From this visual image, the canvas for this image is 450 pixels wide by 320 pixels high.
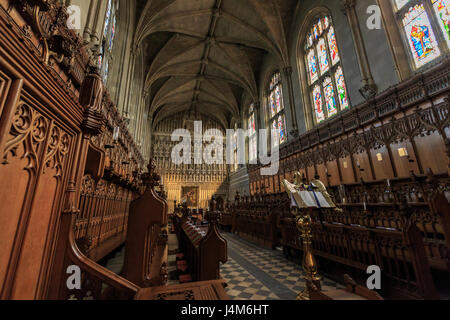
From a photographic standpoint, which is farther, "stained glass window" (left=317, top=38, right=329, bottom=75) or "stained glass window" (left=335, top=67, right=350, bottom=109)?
"stained glass window" (left=317, top=38, right=329, bottom=75)

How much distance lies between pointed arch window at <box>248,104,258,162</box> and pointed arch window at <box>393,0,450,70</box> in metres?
10.6

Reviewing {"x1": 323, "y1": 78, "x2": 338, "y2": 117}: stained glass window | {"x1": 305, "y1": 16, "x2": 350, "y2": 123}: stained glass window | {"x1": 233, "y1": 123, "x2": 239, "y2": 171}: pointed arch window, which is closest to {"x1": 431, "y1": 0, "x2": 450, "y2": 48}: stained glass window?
{"x1": 305, "y1": 16, "x2": 350, "y2": 123}: stained glass window

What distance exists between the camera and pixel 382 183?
5602mm

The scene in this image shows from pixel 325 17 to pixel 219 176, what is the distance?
1603cm

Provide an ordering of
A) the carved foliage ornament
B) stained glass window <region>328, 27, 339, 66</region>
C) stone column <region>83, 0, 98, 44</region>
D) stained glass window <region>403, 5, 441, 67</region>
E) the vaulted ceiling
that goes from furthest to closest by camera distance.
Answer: the vaulted ceiling
stained glass window <region>328, 27, 339, 66</region>
stained glass window <region>403, 5, 441, 67</region>
stone column <region>83, 0, 98, 44</region>
the carved foliage ornament

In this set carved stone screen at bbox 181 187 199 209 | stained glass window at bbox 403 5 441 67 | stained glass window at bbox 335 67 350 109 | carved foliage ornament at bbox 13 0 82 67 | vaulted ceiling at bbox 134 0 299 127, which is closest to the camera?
carved foliage ornament at bbox 13 0 82 67

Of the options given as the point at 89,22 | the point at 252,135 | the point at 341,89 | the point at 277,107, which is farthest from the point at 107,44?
the point at 252,135

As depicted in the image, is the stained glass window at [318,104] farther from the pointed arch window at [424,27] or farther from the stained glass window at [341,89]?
the pointed arch window at [424,27]

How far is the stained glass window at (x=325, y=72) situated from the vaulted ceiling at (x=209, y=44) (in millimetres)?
1855

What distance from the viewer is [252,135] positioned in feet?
54.5

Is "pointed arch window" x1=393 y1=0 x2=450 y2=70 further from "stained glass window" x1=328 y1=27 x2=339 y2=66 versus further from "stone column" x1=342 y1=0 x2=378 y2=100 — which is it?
"stained glass window" x1=328 y1=27 x2=339 y2=66

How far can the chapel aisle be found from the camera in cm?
279

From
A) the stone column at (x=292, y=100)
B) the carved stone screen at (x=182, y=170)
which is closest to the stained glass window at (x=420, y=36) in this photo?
the stone column at (x=292, y=100)
